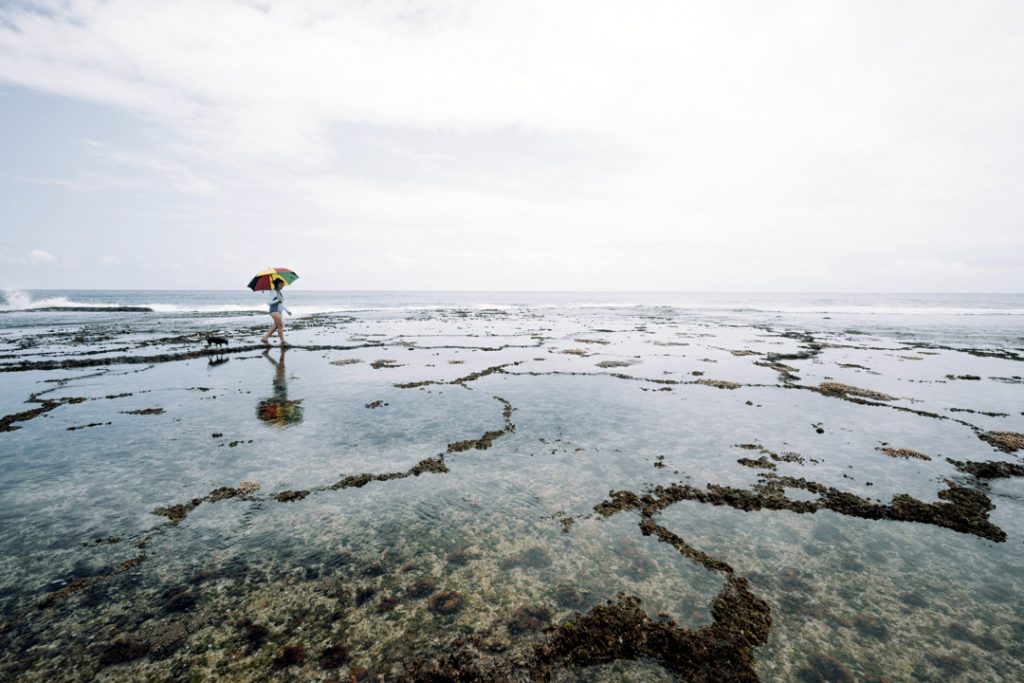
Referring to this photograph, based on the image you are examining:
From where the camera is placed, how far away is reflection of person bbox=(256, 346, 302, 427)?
10617 millimetres

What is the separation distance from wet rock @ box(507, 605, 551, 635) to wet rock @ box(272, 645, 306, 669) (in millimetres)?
1939

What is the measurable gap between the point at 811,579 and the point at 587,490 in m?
3.11

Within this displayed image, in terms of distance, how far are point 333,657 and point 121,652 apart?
6.51 feet

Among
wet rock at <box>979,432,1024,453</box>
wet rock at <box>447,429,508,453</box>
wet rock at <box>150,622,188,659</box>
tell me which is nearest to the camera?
wet rock at <box>150,622,188,659</box>

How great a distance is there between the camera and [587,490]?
7.13 metres

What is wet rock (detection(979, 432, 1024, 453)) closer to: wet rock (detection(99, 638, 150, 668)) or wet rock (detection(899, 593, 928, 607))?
wet rock (detection(899, 593, 928, 607))

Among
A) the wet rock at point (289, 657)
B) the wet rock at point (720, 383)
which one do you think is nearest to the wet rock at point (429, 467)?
the wet rock at point (289, 657)

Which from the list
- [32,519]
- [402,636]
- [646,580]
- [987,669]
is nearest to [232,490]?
[32,519]

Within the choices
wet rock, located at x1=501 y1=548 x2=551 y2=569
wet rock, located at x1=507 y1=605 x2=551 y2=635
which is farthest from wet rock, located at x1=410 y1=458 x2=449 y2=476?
wet rock, located at x1=507 y1=605 x2=551 y2=635

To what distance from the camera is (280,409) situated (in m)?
11.6

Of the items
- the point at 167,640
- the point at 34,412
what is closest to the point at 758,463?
the point at 167,640

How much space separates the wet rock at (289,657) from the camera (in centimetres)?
381

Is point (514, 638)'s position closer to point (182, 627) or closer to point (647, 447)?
point (182, 627)

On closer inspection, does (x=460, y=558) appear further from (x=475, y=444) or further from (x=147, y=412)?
(x=147, y=412)
